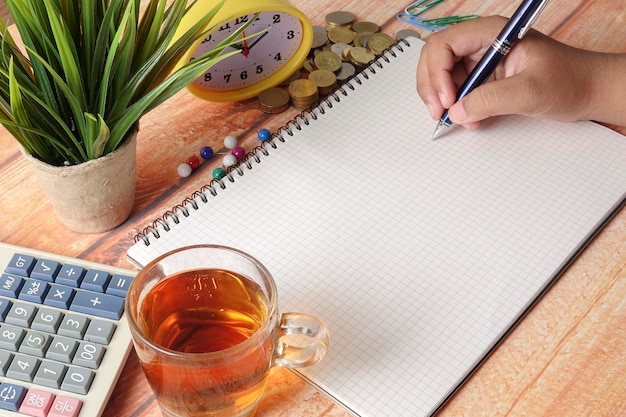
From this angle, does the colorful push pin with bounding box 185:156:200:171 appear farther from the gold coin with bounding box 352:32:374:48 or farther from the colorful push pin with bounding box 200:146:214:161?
the gold coin with bounding box 352:32:374:48

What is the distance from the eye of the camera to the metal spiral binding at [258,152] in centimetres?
71

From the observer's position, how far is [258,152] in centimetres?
78

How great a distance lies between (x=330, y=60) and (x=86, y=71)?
1.07 feet

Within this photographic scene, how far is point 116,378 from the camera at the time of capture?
0.58m

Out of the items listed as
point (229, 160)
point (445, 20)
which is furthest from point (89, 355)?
point (445, 20)

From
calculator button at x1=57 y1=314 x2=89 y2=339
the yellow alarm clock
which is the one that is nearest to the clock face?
the yellow alarm clock

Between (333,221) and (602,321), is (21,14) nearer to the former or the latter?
(333,221)

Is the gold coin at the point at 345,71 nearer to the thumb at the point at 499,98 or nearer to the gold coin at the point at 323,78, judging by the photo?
the gold coin at the point at 323,78

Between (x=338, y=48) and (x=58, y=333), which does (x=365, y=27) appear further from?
(x=58, y=333)

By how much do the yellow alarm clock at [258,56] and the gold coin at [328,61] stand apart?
0.03m

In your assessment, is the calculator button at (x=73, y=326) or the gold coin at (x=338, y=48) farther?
the gold coin at (x=338, y=48)

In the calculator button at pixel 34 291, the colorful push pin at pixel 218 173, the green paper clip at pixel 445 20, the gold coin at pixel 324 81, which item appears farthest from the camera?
the green paper clip at pixel 445 20

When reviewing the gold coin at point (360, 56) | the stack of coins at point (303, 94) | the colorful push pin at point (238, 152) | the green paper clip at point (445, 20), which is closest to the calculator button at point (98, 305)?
the colorful push pin at point (238, 152)

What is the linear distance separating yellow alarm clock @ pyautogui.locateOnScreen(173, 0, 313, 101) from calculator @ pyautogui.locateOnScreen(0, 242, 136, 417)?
27 centimetres
